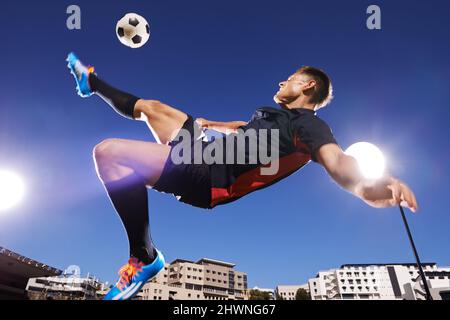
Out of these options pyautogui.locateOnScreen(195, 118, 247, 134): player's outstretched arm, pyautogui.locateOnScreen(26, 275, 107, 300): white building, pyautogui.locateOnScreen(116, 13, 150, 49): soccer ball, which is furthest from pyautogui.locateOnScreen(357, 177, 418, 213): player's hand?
pyautogui.locateOnScreen(26, 275, 107, 300): white building

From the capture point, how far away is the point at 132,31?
18.3ft

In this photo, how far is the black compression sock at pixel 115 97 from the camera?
12.0 feet

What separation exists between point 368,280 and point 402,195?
3169 inches

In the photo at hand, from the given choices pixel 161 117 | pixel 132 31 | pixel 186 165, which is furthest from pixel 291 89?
pixel 132 31

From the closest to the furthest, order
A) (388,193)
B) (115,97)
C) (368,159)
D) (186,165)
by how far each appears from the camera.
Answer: (388,193), (186,165), (115,97), (368,159)

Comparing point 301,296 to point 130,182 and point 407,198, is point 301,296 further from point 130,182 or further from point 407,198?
point 130,182

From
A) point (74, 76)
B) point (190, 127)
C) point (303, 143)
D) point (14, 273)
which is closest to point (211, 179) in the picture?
point (190, 127)

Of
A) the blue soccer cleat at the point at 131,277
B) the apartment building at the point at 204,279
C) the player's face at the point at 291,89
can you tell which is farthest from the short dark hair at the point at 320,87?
the apartment building at the point at 204,279

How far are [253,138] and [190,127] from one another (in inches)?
31.0

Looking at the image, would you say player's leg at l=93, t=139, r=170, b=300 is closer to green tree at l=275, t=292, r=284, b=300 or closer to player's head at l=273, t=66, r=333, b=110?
player's head at l=273, t=66, r=333, b=110

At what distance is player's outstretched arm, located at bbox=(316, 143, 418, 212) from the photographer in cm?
289

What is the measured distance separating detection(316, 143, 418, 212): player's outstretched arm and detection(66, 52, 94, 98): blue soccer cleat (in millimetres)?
3114
